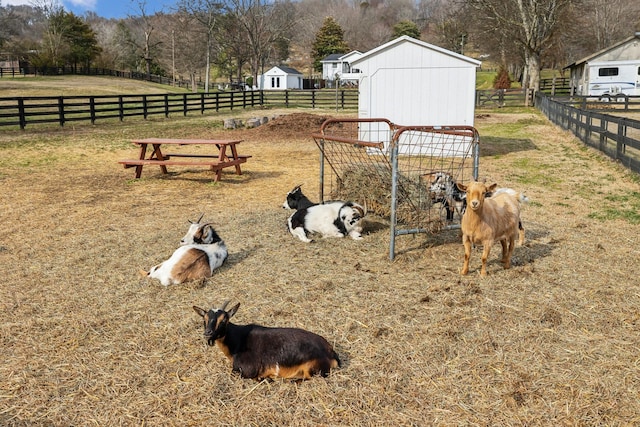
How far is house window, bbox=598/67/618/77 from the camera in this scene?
41.0 metres

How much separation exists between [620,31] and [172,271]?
263 ft

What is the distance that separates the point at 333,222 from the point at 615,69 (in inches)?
1671

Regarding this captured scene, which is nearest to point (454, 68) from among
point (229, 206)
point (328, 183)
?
point (328, 183)

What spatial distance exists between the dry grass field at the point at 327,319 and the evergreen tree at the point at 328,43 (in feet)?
273

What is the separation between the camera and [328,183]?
10.2 m

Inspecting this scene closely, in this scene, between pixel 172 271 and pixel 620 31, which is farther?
pixel 620 31

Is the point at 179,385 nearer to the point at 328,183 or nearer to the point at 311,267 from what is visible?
the point at 311,267

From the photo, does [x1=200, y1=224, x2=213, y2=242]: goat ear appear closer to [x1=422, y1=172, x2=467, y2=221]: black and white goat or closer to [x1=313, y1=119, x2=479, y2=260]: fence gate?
[x1=313, y1=119, x2=479, y2=260]: fence gate

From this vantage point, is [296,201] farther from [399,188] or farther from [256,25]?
[256,25]

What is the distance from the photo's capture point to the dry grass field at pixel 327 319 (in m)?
3.21

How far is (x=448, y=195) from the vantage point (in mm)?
6156

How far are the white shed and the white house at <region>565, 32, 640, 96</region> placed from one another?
3242 centimetres

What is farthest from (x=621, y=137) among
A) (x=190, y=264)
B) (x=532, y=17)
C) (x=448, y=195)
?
(x=532, y=17)

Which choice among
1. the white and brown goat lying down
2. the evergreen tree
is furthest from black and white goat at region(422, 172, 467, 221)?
the evergreen tree
